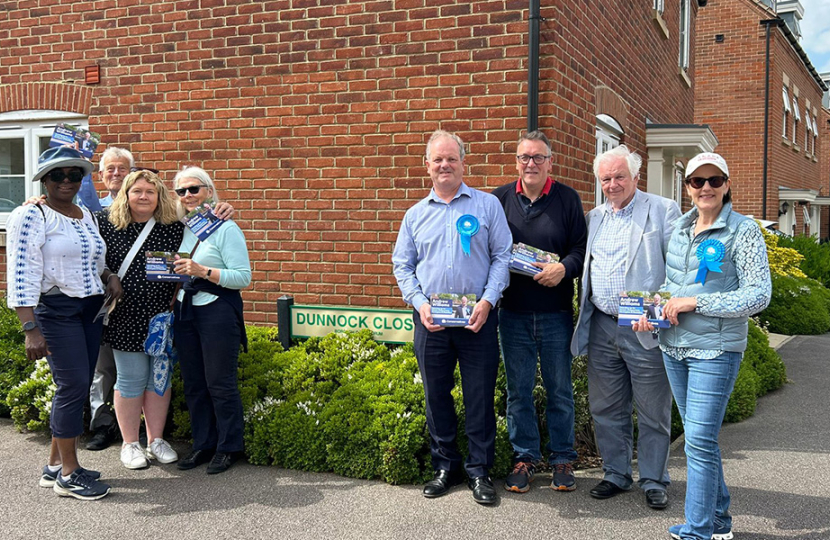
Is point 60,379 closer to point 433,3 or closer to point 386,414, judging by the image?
point 386,414

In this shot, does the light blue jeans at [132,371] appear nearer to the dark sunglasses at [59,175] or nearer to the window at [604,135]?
the dark sunglasses at [59,175]

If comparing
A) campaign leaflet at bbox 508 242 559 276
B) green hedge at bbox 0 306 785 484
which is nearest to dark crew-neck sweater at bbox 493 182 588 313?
campaign leaflet at bbox 508 242 559 276

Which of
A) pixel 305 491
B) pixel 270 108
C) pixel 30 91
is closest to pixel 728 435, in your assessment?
pixel 305 491

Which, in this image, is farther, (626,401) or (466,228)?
(626,401)

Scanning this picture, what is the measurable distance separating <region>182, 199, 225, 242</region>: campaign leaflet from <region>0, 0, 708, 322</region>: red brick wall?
1.81 m

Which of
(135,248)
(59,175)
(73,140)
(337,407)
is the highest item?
(73,140)

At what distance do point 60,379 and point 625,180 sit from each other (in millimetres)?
3352

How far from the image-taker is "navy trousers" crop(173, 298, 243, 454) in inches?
174

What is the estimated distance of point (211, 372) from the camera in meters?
4.46

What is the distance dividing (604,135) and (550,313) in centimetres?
376

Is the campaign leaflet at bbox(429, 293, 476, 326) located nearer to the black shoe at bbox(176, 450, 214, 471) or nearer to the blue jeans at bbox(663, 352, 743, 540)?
the blue jeans at bbox(663, 352, 743, 540)

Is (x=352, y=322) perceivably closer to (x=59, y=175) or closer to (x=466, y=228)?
(x=466, y=228)

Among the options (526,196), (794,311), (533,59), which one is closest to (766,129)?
(794,311)

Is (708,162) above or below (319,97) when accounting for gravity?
below
